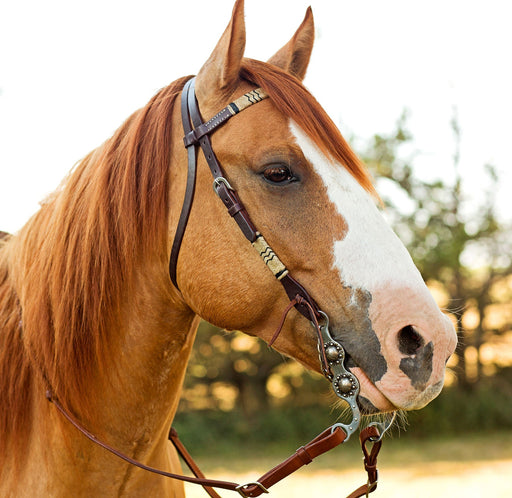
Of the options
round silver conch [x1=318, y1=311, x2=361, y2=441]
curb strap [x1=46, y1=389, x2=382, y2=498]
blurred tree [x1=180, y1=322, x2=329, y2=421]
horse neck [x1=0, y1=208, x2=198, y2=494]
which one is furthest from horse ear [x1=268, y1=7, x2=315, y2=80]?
blurred tree [x1=180, y1=322, x2=329, y2=421]

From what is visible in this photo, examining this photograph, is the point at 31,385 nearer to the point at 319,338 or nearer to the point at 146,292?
the point at 146,292

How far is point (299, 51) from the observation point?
242 centimetres

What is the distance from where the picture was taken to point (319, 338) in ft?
5.83

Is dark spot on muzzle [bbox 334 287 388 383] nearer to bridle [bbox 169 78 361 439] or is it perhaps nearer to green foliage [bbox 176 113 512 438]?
bridle [bbox 169 78 361 439]

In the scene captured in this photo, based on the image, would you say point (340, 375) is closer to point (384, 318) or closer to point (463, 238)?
Result: point (384, 318)

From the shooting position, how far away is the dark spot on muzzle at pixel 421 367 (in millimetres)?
1654

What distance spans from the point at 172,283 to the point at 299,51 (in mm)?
1205

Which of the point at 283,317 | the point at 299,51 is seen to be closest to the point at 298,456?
the point at 283,317

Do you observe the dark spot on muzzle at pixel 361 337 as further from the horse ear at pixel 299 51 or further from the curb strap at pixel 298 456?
the horse ear at pixel 299 51

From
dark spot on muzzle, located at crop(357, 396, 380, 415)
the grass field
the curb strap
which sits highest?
dark spot on muzzle, located at crop(357, 396, 380, 415)

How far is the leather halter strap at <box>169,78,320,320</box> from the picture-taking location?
1843 mm

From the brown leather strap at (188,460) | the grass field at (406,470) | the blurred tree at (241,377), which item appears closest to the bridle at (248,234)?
the brown leather strap at (188,460)

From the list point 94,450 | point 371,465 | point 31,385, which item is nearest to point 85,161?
point 31,385

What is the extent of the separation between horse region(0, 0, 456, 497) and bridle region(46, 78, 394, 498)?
0.03m
